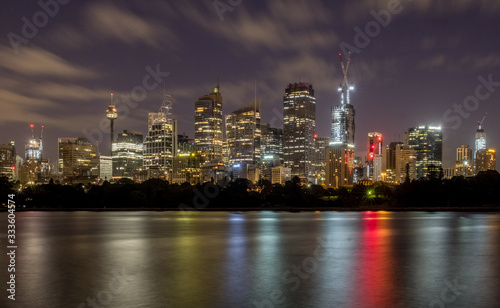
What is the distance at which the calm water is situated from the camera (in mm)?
11203

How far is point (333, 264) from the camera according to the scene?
52.4 ft

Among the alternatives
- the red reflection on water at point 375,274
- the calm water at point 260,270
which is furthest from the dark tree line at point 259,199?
the red reflection on water at point 375,274

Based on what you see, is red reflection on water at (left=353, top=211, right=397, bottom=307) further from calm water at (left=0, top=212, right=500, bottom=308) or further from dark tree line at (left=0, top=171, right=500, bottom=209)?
dark tree line at (left=0, top=171, right=500, bottom=209)

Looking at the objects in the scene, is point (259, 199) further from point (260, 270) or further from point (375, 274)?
point (375, 274)

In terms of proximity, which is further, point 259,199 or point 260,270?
point 259,199

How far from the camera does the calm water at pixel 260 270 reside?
36.8 ft

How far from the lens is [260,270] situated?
48.9 feet

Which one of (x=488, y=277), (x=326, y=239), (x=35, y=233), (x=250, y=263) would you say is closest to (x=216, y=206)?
(x=35, y=233)

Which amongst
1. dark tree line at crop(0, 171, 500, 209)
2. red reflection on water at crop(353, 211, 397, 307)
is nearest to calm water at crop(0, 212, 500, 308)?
Answer: red reflection on water at crop(353, 211, 397, 307)

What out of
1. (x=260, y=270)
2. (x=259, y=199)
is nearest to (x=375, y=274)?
(x=260, y=270)

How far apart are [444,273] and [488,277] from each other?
4.05 ft

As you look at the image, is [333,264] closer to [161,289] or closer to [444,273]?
[444,273]

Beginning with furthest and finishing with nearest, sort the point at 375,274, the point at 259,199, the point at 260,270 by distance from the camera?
the point at 259,199 < the point at 260,270 < the point at 375,274

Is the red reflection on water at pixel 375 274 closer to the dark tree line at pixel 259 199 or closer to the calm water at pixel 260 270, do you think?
the calm water at pixel 260 270
